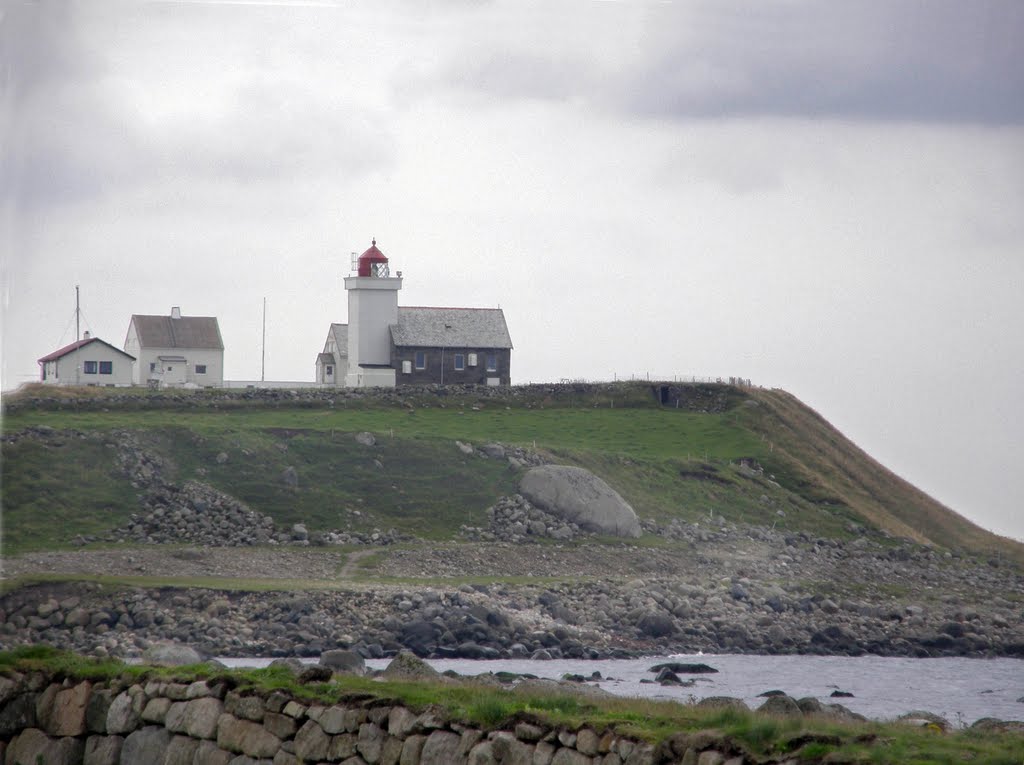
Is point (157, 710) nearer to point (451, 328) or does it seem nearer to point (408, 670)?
point (408, 670)

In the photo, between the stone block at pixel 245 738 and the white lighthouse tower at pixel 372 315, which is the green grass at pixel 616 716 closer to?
the stone block at pixel 245 738

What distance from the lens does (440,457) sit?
3878 centimetres

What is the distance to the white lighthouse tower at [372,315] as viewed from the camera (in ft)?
167

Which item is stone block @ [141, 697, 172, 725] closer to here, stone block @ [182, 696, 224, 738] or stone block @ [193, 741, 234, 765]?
stone block @ [182, 696, 224, 738]

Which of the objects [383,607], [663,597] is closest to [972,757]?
[383,607]

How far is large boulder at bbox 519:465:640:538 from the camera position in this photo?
117 feet

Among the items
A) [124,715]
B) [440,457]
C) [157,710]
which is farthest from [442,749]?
[440,457]

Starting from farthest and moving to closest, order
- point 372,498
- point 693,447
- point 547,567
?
1. point 693,447
2. point 372,498
3. point 547,567

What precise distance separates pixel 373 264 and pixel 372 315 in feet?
6.34

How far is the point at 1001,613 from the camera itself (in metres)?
33.5

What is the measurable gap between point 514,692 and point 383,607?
57.5 ft

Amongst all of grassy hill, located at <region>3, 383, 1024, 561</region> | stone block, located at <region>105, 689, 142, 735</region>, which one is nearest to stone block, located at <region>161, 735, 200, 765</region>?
stone block, located at <region>105, 689, 142, 735</region>

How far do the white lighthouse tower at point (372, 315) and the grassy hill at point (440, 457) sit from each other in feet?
11.9

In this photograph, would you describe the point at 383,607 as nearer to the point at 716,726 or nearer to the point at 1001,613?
the point at 1001,613
